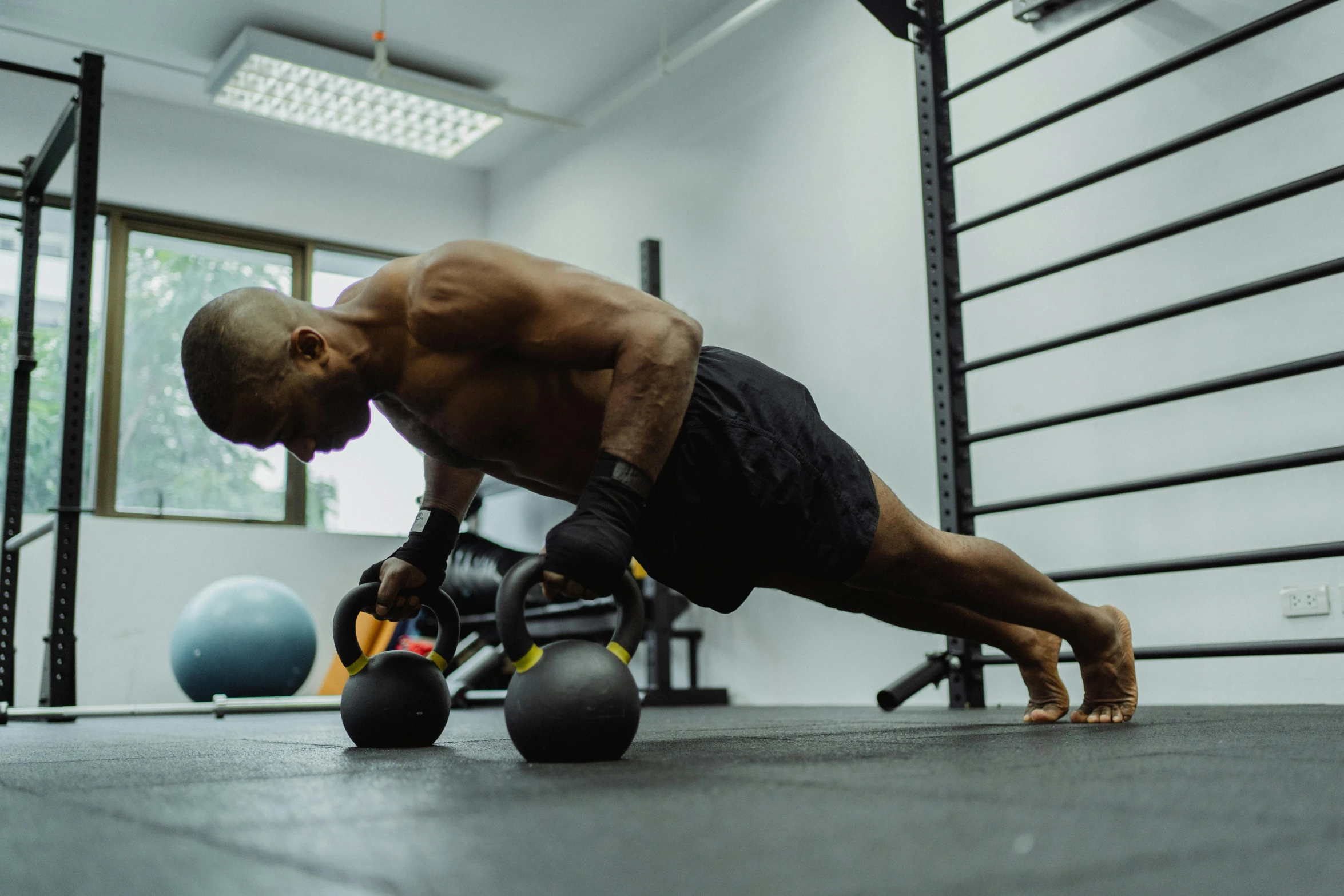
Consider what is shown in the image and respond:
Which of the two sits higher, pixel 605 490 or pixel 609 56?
pixel 609 56

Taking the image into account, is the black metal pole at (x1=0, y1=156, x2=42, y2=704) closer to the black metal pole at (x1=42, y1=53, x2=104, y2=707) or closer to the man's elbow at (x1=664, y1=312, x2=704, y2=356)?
the black metal pole at (x1=42, y1=53, x2=104, y2=707)

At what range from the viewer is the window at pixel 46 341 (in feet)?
19.0

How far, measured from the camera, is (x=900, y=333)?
4258 mm

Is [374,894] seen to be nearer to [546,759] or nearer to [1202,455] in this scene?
[546,759]

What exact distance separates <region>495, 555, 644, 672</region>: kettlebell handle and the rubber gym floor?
5.4 inches

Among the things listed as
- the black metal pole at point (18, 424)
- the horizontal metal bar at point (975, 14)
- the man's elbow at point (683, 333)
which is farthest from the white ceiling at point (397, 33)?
the man's elbow at point (683, 333)

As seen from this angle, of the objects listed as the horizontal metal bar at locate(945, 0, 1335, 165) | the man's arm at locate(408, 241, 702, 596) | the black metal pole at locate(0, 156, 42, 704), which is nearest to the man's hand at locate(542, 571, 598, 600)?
the man's arm at locate(408, 241, 702, 596)

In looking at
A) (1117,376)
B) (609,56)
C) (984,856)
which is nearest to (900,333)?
(1117,376)

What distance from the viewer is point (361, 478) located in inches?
254

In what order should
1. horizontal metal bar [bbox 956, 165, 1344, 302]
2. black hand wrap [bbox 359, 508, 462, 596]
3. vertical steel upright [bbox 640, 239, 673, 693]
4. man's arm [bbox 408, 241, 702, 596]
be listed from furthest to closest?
vertical steel upright [bbox 640, 239, 673, 693] → horizontal metal bar [bbox 956, 165, 1344, 302] → black hand wrap [bbox 359, 508, 462, 596] → man's arm [bbox 408, 241, 702, 596]

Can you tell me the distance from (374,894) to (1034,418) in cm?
337

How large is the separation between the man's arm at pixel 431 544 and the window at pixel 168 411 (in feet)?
14.7

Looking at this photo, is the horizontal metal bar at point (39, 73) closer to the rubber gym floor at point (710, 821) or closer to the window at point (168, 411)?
the window at point (168, 411)

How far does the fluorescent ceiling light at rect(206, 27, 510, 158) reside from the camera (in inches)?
203
